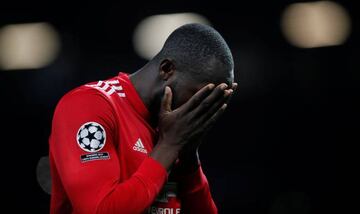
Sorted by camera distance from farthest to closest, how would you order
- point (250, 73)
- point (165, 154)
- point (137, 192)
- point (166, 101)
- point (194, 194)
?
point (250, 73)
point (194, 194)
point (166, 101)
point (165, 154)
point (137, 192)

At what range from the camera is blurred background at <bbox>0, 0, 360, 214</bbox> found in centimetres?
654

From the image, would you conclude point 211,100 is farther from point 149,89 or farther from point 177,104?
point 149,89

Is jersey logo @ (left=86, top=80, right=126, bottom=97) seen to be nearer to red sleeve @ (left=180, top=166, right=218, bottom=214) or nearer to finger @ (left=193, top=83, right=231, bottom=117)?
finger @ (left=193, top=83, right=231, bottom=117)

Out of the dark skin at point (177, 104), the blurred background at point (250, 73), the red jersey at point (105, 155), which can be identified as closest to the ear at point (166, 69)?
the dark skin at point (177, 104)

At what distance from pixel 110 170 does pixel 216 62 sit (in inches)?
22.2

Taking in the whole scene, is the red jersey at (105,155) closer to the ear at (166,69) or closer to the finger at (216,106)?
the ear at (166,69)

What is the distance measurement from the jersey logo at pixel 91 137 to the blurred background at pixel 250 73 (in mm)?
Result: 4623

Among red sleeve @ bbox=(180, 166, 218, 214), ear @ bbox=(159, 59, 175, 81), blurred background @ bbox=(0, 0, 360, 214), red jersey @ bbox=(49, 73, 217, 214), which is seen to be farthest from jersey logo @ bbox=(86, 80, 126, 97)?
blurred background @ bbox=(0, 0, 360, 214)

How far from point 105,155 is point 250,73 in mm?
4723

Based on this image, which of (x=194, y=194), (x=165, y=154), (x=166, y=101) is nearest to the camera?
(x=165, y=154)

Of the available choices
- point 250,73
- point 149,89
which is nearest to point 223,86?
point 149,89

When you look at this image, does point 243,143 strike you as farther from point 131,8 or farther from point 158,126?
point 158,126

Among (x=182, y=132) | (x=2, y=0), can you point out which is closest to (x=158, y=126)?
(x=182, y=132)

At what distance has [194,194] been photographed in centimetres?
246
